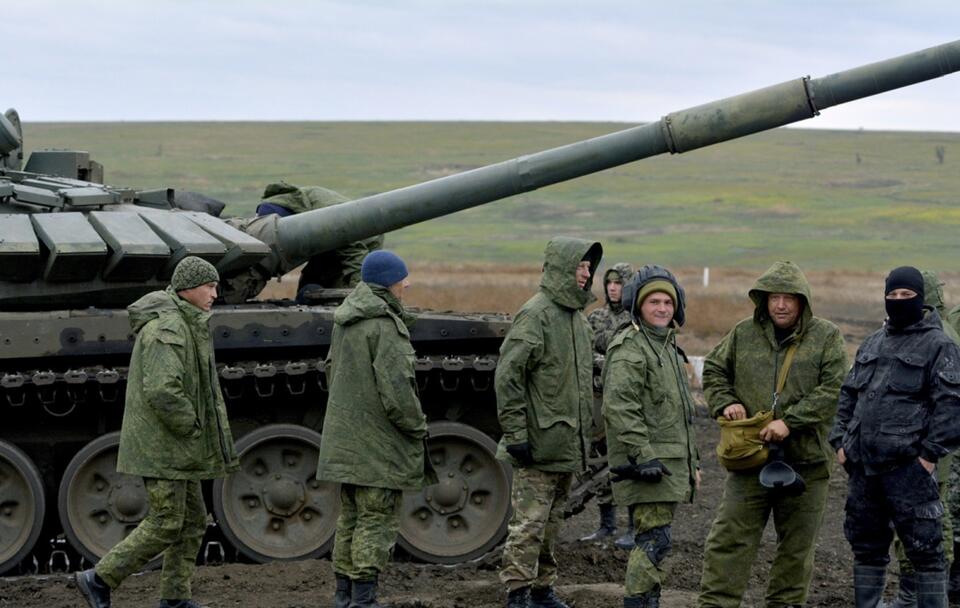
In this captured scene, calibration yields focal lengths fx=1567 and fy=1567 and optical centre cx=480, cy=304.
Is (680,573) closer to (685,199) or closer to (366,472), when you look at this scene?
(366,472)

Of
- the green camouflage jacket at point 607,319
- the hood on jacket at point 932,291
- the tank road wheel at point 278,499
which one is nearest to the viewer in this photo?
the hood on jacket at point 932,291

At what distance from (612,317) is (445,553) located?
7.29ft

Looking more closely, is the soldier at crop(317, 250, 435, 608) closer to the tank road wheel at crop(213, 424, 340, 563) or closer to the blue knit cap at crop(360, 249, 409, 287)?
the blue knit cap at crop(360, 249, 409, 287)

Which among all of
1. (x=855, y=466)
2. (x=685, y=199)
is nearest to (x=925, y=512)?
(x=855, y=466)

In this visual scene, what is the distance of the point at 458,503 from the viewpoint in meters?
11.0

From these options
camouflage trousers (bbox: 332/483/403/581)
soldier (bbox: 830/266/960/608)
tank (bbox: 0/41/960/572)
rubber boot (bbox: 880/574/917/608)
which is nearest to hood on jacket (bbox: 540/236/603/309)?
camouflage trousers (bbox: 332/483/403/581)

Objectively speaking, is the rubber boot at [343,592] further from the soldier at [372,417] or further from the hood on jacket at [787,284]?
the hood on jacket at [787,284]

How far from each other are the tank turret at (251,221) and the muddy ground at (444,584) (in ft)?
6.38

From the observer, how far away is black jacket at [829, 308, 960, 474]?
7594mm

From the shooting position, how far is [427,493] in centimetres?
1093

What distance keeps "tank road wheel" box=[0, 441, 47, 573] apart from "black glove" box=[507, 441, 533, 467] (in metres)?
3.69

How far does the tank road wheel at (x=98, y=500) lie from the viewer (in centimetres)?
1045

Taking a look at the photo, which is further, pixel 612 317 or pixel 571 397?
pixel 612 317

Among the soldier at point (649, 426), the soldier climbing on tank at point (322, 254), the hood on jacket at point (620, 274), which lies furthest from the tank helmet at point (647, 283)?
the soldier climbing on tank at point (322, 254)
